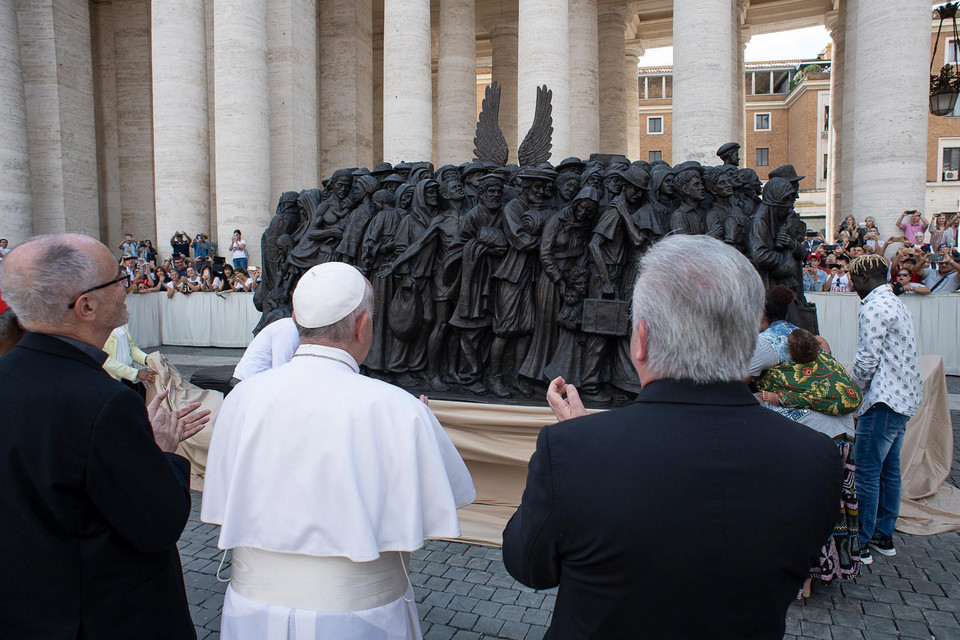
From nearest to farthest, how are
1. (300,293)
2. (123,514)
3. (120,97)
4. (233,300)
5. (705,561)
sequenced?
(705,561) < (123,514) < (300,293) < (233,300) < (120,97)

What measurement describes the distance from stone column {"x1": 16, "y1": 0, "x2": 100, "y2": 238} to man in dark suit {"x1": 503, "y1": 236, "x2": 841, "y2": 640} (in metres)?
21.1

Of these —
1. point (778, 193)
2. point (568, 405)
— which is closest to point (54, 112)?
point (778, 193)

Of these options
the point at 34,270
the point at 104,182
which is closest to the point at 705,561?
the point at 34,270

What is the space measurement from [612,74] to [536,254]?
726 inches

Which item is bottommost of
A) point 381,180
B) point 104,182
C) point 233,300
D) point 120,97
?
point 233,300

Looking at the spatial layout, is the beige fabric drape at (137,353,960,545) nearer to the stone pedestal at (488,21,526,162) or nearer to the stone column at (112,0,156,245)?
the stone pedestal at (488,21,526,162)

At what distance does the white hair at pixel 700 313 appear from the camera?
4.39 ft

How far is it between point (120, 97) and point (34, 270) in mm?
24613

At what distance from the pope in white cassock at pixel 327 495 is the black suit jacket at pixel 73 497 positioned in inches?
8.8

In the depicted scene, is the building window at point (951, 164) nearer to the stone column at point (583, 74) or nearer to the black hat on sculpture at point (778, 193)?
the stone column at point (583, 74)

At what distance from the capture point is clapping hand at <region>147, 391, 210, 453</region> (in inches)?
83.4

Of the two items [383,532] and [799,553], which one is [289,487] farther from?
[799,553]

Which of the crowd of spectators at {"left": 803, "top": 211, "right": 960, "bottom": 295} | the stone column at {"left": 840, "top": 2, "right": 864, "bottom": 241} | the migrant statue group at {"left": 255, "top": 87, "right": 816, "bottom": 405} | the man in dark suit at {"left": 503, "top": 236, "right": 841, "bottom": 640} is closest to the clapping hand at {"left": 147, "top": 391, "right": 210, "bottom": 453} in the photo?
the man in dark suit at {"left": 503, "top": 236, "right": 841, "bottom": 640}

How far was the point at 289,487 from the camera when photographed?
5.84 feet
